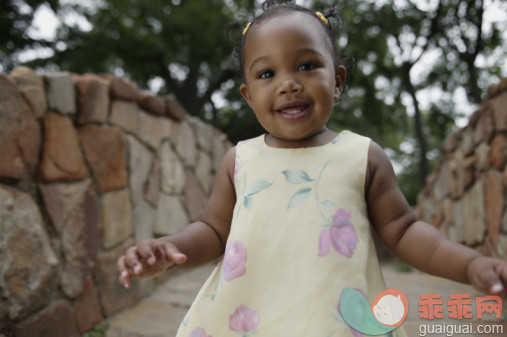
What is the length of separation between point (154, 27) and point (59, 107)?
31.2 feet

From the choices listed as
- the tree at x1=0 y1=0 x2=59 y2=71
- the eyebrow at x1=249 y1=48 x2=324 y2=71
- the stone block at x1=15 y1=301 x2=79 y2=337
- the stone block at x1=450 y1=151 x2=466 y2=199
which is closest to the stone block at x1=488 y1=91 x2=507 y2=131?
the stone block at x1=450 y1=151 x2=466 y2=199

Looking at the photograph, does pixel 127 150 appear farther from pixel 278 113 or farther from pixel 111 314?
pixel 278 113

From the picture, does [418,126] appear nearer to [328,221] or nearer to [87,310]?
[87,310]

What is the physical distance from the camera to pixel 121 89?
2.79 meters

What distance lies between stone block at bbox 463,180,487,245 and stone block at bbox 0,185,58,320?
3.01 metres

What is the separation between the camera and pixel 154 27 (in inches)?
429

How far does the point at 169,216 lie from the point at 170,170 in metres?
0.43

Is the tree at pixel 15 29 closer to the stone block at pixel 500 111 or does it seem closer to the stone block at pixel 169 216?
the stone block at pixel 169 216

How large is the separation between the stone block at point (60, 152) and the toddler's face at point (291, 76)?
55.4 inches

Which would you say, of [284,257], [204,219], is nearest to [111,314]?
[204,219]

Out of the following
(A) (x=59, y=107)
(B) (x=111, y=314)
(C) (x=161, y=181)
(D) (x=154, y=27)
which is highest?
(D) (x=154, y=27)

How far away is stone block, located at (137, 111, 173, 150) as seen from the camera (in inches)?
124

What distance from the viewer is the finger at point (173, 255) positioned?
36.7 inches

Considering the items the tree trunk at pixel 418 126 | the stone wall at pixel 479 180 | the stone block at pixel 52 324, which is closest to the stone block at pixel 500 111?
the stone wall at pixel 479 180
